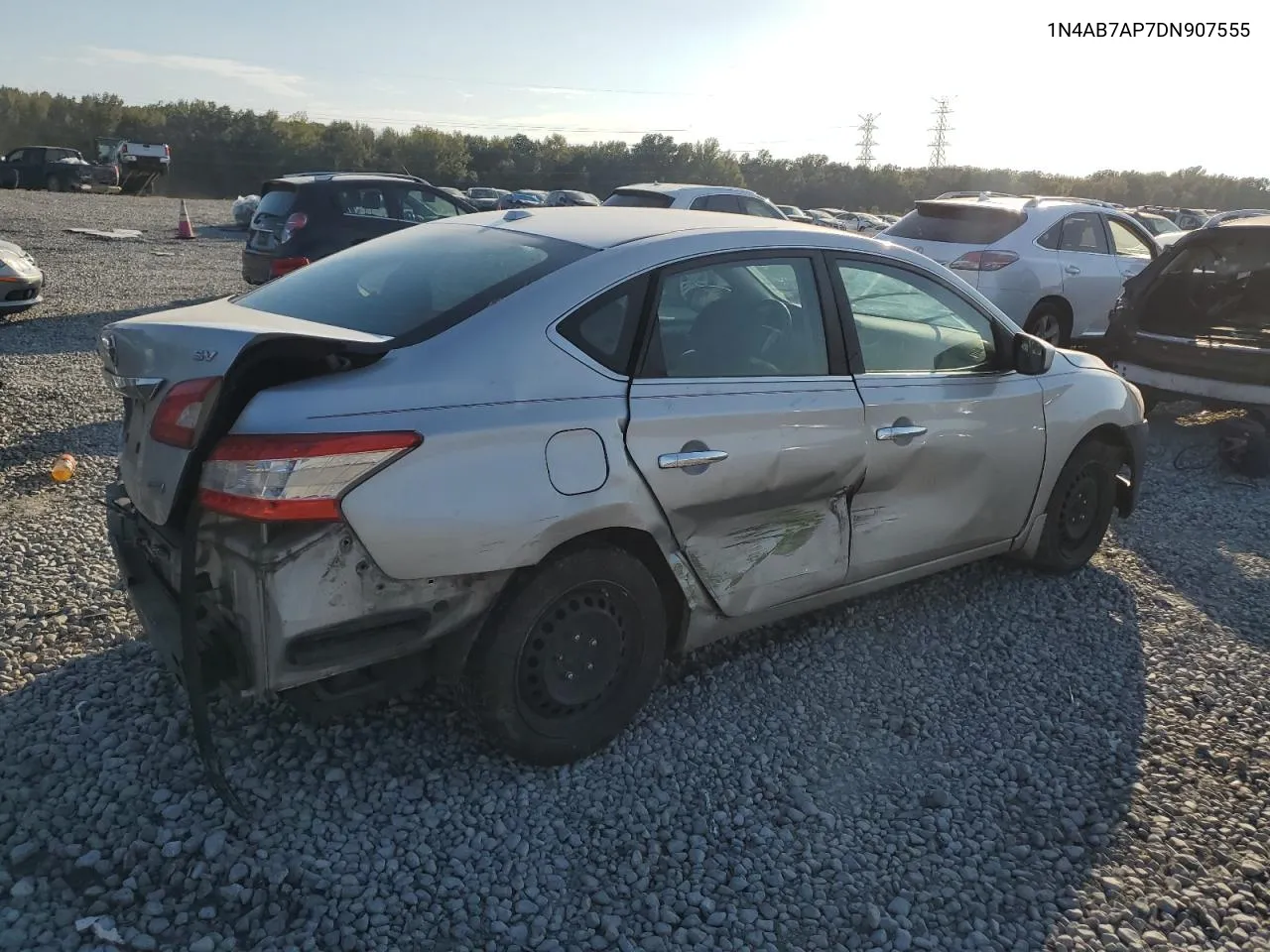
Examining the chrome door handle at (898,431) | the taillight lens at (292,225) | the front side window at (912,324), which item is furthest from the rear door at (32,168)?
the chrome door handle at (898,431)

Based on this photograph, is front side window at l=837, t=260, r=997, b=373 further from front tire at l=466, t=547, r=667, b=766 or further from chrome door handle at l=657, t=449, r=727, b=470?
front tire at l=466, t=547, r=667, b=766

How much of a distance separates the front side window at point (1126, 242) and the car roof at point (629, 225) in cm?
746

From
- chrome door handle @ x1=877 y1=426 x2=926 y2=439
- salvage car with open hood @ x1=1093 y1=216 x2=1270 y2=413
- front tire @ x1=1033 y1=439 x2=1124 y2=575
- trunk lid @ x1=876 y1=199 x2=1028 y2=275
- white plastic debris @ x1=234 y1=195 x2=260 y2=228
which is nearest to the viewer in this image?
chrome door handle @ x1=877 y1=426 x2=926 y2=439

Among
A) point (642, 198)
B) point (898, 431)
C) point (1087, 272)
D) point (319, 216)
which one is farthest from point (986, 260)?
point (319, 216)

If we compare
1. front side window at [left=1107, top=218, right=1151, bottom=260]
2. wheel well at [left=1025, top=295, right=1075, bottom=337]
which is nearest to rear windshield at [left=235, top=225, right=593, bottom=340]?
wheel well at [left=1025, top=295, right=1075, bottom=337]

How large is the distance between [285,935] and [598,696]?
1.14 m

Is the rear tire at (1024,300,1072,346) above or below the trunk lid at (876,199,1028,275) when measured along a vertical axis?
below

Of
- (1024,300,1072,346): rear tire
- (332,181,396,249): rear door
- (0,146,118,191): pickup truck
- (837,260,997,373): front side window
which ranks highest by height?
(0,146,118,191): pickup truck

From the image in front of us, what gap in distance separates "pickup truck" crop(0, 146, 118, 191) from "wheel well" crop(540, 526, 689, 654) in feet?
117

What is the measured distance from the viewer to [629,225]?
140 inches

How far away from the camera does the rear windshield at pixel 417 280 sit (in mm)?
2986

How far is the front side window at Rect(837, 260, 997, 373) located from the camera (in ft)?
12.4

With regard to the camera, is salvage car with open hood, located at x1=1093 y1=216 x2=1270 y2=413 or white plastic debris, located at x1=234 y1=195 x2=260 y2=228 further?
white plastic debris, located at x1=234 y1=195 x2=260 y2=228

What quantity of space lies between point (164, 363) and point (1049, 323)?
8902 mm
